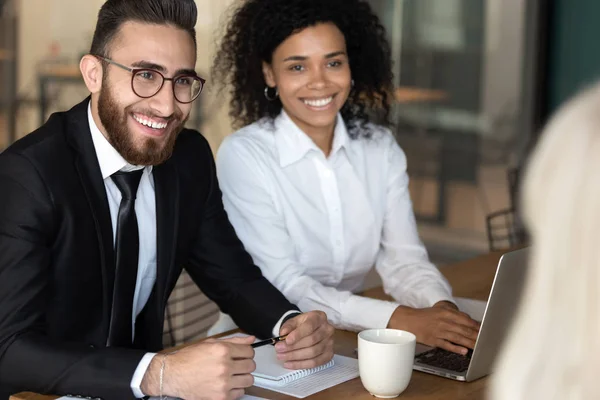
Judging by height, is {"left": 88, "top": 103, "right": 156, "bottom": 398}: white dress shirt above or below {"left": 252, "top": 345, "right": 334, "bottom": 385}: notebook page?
above

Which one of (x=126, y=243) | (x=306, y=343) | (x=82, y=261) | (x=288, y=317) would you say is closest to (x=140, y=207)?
(x=126, y=243)

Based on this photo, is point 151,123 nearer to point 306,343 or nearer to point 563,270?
point 306,343

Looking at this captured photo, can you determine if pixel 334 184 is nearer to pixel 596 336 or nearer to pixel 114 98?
pixel 114 98

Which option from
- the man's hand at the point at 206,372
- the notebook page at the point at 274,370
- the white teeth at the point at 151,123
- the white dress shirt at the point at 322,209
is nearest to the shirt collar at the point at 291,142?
the white dress shirt at the point at 322,209

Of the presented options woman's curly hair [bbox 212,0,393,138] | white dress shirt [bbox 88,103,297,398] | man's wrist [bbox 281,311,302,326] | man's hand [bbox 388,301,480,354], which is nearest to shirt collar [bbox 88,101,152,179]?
white dress shirt [bbox 88,103,297,398]

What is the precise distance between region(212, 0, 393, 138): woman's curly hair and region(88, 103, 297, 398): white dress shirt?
2.49 feet

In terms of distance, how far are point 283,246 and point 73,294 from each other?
749 millimetres

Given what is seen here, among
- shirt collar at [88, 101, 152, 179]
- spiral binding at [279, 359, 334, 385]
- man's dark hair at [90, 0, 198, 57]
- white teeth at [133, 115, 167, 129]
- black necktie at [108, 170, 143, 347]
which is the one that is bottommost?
spiral binding at [279, 359, 334, 385]

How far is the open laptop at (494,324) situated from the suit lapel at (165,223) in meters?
0.67

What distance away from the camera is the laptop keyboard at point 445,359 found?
199cm

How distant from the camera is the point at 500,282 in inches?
71.3

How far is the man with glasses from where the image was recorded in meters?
1.83

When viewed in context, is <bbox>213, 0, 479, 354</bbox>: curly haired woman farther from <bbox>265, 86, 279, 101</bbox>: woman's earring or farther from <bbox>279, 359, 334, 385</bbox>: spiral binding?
<bbox>279, 359, 334, 385</bbox>: spiral binding

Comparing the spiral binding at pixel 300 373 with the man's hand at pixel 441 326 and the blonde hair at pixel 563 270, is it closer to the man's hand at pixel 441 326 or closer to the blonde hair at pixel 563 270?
the man's hand at pixel 441 326
